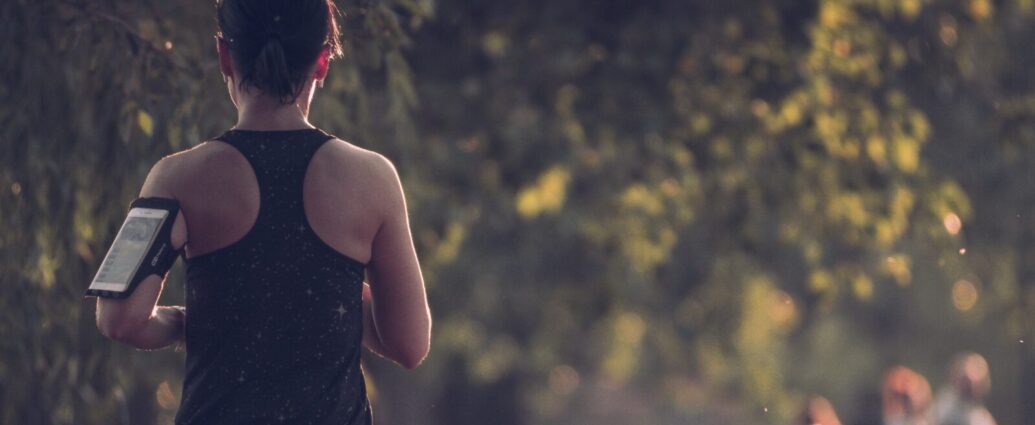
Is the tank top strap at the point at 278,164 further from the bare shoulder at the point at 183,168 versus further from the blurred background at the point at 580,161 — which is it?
the blurred background at the point at 580,161

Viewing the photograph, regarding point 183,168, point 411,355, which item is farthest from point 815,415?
point 183,168

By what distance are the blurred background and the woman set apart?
7.30 feet

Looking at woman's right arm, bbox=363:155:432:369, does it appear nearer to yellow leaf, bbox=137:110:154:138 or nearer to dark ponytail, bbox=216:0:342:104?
dark ponytail, bbox=216:0:342:104

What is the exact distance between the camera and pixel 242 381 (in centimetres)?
264

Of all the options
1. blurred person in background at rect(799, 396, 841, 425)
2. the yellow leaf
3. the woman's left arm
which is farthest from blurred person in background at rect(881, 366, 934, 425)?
the woman's left arm

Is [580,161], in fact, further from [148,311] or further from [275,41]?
[148,311]

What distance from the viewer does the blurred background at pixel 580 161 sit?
5059 millimetres

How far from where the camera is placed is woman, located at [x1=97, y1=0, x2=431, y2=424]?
8.68ft

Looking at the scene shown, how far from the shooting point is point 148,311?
104 inches

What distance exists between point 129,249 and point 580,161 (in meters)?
7.31

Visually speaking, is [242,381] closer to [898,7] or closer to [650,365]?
[898,7]

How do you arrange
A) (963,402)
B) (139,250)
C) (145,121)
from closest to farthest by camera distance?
(139,250) < (145,121) < (963,402)

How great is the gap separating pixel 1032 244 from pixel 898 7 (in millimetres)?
5294

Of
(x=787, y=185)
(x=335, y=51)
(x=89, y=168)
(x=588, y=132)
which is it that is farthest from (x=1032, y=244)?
(x=335, y=51)
